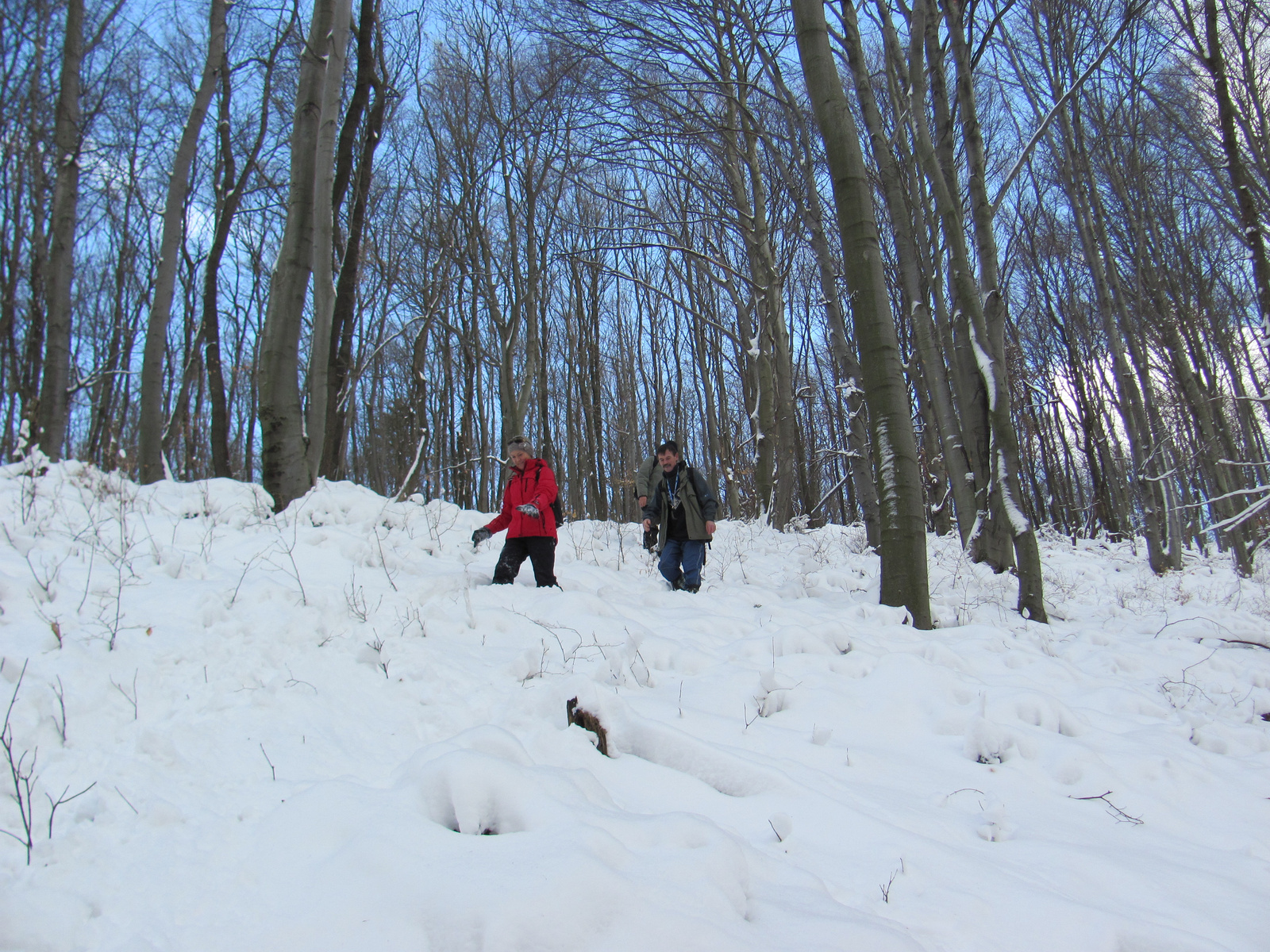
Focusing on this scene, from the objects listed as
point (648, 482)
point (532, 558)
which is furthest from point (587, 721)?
point (648, 482)

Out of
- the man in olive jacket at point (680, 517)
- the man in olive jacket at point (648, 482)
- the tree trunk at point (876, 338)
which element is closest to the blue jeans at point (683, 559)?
the man in olive jacket at point (680, 517)

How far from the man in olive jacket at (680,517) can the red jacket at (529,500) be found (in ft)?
4.38

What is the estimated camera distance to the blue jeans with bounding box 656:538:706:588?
6.12m

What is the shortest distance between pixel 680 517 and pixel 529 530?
1763 millimetres

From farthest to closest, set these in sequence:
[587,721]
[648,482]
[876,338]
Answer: [648,482] → [876,338] → [587,721]

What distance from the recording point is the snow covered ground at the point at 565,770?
1.39 metres

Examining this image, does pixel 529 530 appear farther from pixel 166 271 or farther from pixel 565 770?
pixel 166 271

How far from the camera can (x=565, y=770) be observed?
2.03 meters

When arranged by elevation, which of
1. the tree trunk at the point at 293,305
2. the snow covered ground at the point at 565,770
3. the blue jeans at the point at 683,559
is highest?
the tree trunk at the point at 293,305

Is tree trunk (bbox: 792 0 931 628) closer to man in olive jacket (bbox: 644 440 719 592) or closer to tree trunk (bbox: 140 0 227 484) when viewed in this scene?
man in olive jacket (bbox: 644 440 719 592)

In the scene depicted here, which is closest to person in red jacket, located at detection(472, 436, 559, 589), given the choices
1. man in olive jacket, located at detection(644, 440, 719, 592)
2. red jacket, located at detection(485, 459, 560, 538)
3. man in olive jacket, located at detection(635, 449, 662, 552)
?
red jacket, located at detection(485, 459, 560, 538)

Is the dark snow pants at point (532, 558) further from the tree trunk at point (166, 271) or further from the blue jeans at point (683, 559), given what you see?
the tree trunk at point (166, 271)

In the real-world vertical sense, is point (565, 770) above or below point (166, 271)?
below

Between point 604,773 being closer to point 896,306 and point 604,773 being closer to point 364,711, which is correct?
point 364,711
